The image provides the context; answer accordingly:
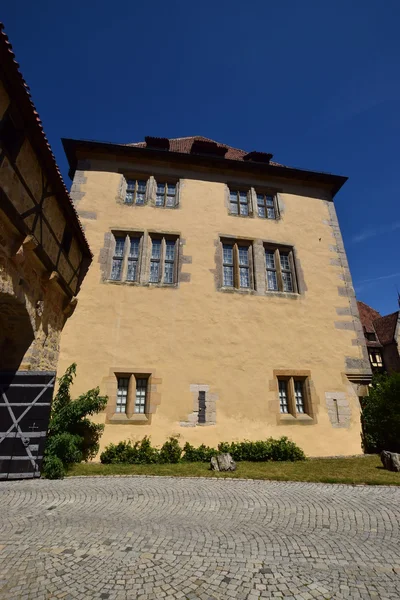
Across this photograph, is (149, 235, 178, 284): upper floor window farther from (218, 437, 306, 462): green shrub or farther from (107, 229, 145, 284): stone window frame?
(218, 437, 306, 462): green shrub

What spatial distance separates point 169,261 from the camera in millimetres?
10539

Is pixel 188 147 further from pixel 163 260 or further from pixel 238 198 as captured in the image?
pixel 163 260

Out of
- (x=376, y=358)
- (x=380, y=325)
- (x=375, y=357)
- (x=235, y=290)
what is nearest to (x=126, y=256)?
(x=235, y=290)

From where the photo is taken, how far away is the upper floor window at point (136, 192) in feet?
36.8

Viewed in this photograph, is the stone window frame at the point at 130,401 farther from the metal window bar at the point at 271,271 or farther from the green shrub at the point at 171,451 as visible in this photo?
the metal window bar at the point at 271,271

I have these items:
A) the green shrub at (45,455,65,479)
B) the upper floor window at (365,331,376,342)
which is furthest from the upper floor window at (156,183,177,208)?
the upper floor window at (365,331,376,342)

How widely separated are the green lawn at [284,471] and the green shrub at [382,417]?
1160mm

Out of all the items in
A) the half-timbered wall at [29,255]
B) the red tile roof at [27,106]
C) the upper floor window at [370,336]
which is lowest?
the half-timbered wall at [29,255]

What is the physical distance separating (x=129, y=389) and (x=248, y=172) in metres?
9.09

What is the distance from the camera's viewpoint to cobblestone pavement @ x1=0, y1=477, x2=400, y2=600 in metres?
Result: 2.59

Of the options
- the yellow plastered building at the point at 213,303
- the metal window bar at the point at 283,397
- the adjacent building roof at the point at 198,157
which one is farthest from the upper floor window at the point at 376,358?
the metal window bar at the point at 283,397

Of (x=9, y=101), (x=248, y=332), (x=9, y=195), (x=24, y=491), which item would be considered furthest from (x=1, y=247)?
(x=248, y=332)

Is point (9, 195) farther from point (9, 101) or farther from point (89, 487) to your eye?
point (89, 487)

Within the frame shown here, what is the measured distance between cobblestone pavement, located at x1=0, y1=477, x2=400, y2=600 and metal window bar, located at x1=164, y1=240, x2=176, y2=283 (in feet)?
20.6
